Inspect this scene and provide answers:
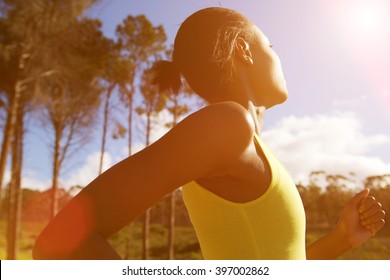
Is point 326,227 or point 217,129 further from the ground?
point 326,227

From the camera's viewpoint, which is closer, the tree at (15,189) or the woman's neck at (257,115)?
the woman's neck at (257,115)

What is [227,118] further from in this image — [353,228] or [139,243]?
[139,243]

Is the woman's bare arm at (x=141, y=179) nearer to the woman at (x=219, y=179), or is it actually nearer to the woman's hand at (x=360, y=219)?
the woman at (x=219, y=179)

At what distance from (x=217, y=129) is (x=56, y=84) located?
50.1ft

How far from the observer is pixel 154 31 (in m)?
16.7

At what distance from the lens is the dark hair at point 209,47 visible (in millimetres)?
1178

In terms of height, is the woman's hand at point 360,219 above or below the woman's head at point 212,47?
below

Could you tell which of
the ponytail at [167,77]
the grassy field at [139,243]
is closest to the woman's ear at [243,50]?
the ponytail at [167,77]

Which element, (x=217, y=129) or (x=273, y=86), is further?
(x=273, y=86)

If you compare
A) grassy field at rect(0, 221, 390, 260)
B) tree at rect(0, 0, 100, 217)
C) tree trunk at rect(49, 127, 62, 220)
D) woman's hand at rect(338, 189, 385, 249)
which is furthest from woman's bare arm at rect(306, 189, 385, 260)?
tree trunk at rect(49, 127, 62, 220)

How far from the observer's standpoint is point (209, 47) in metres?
1.19

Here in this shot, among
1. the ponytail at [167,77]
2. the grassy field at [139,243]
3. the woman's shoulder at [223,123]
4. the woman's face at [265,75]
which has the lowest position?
the woman's shoulder at [223,123]
